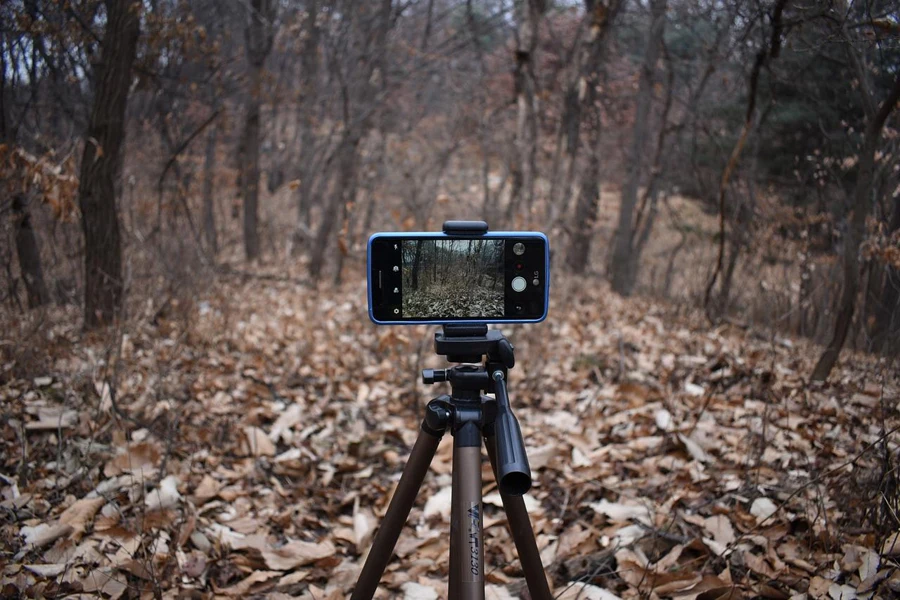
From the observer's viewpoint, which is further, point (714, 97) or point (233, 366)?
point (714, 97)

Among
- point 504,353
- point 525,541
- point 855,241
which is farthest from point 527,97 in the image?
point 525,541

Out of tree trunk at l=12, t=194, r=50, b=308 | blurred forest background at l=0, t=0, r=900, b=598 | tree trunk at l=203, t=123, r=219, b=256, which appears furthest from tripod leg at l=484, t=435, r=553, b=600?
tree trunk at l=203, t=123, r=219, b=256

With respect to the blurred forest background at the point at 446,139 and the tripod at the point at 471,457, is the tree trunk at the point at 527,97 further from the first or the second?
the tripod at the point at 471,457

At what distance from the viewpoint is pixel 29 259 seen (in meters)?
4.80

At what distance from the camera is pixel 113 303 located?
184 inches

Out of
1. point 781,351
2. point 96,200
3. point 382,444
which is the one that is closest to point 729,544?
point 382,444

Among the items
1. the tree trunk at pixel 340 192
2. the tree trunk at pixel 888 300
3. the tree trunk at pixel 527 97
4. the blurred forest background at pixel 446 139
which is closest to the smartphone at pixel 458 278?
the blurred forest background at pixel 446 139

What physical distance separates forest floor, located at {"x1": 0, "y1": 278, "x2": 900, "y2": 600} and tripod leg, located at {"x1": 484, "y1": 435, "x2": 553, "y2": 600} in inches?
21.1

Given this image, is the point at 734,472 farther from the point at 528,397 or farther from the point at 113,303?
the point at 113,303

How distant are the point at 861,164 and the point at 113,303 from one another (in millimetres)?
4977

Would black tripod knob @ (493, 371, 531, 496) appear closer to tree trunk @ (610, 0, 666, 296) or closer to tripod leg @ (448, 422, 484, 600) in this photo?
tripod leg @ (448, 422, 484, 600)

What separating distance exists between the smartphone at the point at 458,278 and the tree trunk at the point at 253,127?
26.8 ft

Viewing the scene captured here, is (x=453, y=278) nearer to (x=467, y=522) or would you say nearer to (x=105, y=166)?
(x=467, y=522)

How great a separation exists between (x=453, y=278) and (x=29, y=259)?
446 centimetres
